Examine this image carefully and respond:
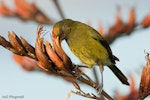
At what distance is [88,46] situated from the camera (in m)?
2.28

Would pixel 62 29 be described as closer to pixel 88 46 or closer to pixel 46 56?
pixel 88 46

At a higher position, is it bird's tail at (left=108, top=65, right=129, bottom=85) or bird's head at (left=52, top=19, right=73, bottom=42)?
bird's head at (left=52, top=19, right=73, bottom=42)

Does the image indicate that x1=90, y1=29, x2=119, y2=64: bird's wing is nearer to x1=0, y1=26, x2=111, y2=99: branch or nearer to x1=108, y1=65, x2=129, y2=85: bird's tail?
x1=108, y1=65, x2=129, y2=85: bird's tail

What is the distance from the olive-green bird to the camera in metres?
2.14

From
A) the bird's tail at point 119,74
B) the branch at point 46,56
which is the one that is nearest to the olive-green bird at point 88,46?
the bird's tail at point 119,74

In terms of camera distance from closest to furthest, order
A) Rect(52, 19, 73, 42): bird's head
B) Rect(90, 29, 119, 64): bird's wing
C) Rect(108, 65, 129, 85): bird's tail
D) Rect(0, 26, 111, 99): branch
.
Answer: Rect(0, 26, 111, 99): branch
Rect(52, 19, 73, 42): bird's head
Rect(108, 65, 129, 85): bird's tail
Rect(90, 29, 119, 64): bird's wing

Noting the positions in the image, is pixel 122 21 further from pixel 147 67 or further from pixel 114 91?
pixel 147 67

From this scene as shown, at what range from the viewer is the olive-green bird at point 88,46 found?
214cm

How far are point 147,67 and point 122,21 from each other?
267 centimetres

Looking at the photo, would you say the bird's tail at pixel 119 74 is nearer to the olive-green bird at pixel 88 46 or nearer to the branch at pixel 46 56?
the olive-green bird at pixel 88 46

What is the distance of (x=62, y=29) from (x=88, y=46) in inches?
13.6

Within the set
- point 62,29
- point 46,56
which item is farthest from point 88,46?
point 46,56

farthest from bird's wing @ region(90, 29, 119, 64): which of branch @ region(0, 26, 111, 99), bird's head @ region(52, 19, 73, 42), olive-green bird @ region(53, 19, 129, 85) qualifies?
branch @ region(0, 26, 111, 99)

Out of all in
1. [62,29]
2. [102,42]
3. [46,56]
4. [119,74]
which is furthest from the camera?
[102,42]
